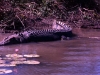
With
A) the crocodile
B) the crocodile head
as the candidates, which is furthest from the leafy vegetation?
the crocodile

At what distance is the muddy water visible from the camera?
6.75m

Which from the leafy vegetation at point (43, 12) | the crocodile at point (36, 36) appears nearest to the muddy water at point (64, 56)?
the crocodile at point (36, 36)

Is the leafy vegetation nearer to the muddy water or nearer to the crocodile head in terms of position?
the crocodile head

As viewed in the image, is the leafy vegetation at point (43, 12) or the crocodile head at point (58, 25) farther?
the crocodile head at point (58, 25)

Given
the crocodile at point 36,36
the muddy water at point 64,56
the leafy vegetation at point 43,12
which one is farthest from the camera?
the leafy vegetation at point 43,12

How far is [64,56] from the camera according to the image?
812 cm

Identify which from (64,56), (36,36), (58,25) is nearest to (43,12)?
(58,25)

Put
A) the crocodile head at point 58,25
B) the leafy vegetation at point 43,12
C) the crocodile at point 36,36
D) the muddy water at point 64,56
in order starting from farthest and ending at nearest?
the crocodile head at point 58,25
the leafy vegetation at point 43,12
the crocodile at point 36,36
the muddy water at point 64,56

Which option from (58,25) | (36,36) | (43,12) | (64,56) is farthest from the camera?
(43,12)

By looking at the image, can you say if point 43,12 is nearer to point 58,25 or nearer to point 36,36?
point 58,25

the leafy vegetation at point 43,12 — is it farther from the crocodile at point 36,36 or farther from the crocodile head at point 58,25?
the crocodile at point 36,36

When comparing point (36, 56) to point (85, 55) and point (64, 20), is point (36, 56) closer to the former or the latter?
point (85, 55)

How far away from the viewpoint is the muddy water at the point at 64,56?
6750 millimetres

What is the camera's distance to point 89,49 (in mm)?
9023
